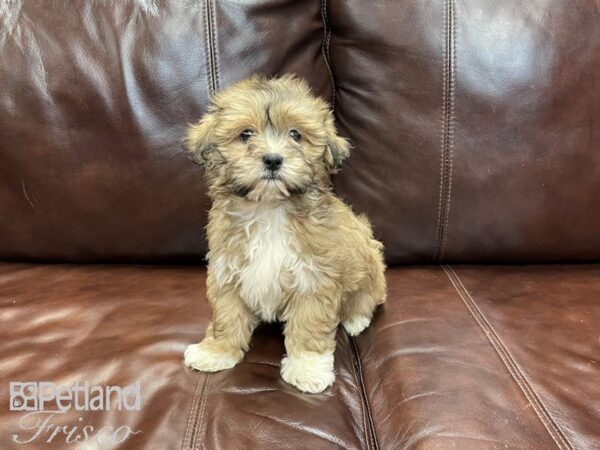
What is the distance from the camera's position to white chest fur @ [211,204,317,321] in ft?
4.60

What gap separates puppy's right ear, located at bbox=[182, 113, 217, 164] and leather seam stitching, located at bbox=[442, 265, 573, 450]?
2.76ft

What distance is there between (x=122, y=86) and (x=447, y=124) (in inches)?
38.5

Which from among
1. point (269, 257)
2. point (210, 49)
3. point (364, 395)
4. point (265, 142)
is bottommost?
point (364, 395)

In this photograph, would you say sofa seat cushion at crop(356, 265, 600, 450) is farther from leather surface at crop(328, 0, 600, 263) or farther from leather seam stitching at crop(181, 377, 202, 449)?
leather seam stitching at crop(181, 377, 202, 449)

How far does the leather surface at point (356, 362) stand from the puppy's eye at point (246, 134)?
54cm

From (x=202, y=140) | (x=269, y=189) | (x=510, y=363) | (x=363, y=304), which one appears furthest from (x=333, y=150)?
(x=510, y=363)

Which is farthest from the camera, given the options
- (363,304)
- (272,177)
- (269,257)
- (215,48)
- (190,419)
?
(215,48)

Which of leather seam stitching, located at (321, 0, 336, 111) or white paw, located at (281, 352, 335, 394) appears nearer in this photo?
white paw, located at (281, 352, 335, 394)

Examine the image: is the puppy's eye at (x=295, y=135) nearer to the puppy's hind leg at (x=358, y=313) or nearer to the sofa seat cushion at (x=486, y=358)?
the puppy's hind leg at (x=358, y=313)

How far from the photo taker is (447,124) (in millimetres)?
1720

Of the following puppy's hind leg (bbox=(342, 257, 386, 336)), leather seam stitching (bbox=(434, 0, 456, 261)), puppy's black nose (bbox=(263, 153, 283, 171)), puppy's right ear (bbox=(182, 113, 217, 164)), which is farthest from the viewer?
leather seam stitching (bbox=(434, 0, 456, 261))

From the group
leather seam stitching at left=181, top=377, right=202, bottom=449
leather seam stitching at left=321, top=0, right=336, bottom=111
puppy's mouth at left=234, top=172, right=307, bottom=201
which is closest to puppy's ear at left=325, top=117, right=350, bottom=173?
puppy's mouth at left=234, top=172, right=307, bottom=201

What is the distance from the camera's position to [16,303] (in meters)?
1.61

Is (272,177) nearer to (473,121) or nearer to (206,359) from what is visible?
(206,359)
